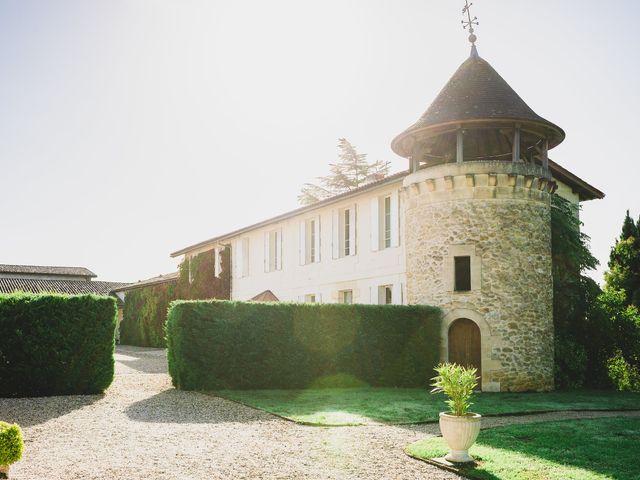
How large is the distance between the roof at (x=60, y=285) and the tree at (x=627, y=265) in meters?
37.2

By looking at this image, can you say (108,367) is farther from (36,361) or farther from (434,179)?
(434,179)

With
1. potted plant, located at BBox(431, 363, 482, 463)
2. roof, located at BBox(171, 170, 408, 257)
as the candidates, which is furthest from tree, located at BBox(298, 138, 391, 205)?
potted plant, located at BBox(431, 363, 482, 463)

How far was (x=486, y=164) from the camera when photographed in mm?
15570

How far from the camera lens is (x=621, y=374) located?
56.4ft

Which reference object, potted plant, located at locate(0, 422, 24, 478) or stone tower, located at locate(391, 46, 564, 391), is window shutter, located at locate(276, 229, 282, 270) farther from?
potted plant, located at locate(0, 422, 24, 478)

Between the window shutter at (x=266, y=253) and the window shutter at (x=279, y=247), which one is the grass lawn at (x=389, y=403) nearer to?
the window shutter at (x=279, y=247)

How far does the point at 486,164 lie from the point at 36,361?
11.1m

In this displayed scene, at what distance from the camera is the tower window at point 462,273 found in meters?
16.1

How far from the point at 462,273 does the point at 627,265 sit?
12.4 m

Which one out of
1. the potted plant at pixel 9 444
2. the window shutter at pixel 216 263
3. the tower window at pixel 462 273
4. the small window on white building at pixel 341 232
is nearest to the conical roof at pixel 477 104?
the tower window at pixel 462 273

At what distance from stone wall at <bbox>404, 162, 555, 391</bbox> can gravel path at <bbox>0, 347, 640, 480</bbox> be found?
12.5 feet

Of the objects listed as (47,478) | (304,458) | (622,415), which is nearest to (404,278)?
(622,415)

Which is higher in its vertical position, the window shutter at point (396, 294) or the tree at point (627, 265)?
the tree at point (627, 265)

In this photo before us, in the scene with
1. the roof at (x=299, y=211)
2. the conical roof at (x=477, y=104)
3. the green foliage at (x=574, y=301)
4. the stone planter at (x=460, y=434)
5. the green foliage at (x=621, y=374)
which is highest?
the conical roof at (x=477, y=104)
